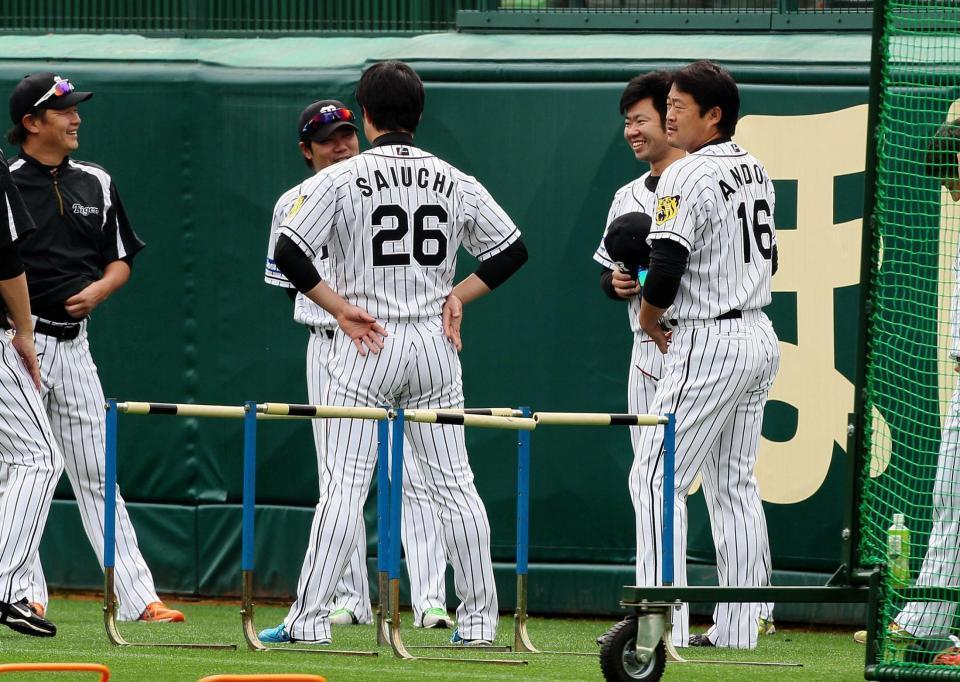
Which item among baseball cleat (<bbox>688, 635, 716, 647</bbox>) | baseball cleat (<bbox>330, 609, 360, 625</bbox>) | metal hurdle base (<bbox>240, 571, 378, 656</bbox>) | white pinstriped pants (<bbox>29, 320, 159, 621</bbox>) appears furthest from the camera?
baseball cleat (<bbox>330, 609, 360, 625</bbox>)

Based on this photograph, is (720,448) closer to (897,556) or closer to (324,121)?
(897,556)

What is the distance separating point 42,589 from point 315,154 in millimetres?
2220

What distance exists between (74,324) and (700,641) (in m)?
2.85

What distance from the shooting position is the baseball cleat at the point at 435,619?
7.52 m

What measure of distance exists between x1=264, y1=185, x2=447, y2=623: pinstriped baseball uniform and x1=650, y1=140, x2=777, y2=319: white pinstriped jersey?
5.10 feet

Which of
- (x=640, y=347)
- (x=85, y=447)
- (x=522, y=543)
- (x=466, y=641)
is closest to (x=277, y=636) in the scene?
(x=466, y=641)

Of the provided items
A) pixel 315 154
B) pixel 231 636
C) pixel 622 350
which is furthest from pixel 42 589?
pixel 622 350

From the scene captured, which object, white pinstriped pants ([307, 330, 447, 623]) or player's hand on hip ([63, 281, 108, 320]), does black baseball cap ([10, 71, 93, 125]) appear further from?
white pinstriped pants ([307, 330, 447, 623])

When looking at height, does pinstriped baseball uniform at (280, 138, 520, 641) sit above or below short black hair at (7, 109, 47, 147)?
below

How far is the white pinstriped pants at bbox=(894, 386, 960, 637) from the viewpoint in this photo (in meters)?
5.82

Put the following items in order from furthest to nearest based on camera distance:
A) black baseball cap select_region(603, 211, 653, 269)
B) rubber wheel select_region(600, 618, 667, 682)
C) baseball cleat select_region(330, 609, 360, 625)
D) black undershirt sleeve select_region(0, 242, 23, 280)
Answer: baseball cleat select_region(330, 609, 360, 625) < black baseball cap select_region(603, 211, 653, 269) < black undershirt sleeve select_region(0, 242, 23, 280) < rubber wheel select_region(600, 618, 667, 682)

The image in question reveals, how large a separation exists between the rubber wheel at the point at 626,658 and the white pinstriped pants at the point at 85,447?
2.78 meters

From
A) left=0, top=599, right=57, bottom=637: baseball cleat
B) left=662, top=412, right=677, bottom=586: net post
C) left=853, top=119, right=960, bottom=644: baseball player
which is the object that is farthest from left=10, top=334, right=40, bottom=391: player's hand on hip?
left=853, top=119, right=960, bottom=644: baseball player

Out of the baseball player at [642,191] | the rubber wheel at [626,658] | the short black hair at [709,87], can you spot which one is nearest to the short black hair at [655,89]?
the baseball player at [642,191]
